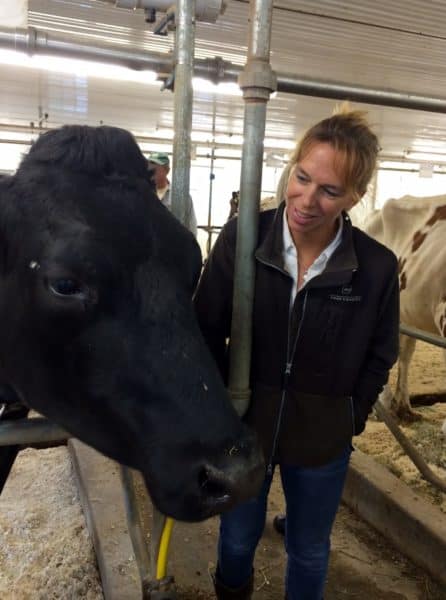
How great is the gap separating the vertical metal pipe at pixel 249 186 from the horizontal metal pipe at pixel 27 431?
1.61 feet

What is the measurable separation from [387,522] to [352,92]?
89.6 inches

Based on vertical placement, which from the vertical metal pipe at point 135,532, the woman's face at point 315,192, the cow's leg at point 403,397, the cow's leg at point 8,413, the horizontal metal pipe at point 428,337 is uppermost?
the woman's face at point 315,192

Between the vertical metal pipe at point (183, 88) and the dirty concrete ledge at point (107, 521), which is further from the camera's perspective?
the dirty concrete ledge at point (107, 521)

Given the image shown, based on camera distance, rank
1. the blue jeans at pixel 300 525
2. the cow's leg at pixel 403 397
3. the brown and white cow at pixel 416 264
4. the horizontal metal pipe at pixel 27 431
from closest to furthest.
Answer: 1. the horizontal metal pipe at pixel 27 431
2. the blue jeans at pixel 300 525
3. the brown and white cow at pixel 416 264
4. the cow's leg at pixel 403 397

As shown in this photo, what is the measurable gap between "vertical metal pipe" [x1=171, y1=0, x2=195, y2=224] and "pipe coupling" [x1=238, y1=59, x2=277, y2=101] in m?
0.14

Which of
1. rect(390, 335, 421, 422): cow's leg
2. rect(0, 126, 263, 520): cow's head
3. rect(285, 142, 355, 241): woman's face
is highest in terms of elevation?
rect(285, 142, 355, 241): woman's face

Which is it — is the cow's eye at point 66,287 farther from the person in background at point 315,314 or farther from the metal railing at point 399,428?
the metal railing at point 399,428

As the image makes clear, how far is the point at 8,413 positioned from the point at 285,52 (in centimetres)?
567

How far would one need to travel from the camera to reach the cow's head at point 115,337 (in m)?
1.15

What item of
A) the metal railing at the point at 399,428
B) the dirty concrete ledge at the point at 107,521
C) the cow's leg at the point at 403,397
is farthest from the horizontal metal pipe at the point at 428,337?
the cow's leg at the point at 403,397

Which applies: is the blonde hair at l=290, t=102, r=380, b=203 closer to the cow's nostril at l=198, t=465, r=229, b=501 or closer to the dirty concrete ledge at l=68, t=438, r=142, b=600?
the cow's nostril at l=198, t=465, r=229, b=501

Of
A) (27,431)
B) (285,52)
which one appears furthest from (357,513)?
(285,52)

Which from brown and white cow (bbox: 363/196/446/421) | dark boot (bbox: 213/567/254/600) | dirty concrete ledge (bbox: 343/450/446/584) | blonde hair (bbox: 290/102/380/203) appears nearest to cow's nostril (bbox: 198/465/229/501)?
blonde hair (bbox: 290/102/380/203)

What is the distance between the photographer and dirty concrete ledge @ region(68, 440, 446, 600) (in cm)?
231
